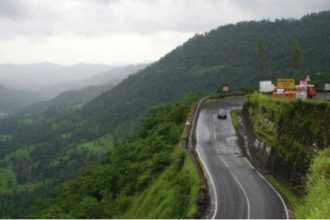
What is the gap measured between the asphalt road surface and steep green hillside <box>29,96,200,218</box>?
1.68 metres

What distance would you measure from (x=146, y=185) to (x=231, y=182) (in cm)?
982

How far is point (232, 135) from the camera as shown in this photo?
4559 cm

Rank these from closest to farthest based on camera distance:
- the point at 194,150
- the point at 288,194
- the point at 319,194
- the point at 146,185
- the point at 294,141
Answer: the point at 319,194 → the point at 288,194 → the point at 294,141 → the point at 146,185 → the point at 194,150

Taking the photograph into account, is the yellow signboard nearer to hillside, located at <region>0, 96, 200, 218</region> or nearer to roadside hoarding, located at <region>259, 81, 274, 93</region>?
roadside hoarding, located at <region>259, 81, 274, 93</region>

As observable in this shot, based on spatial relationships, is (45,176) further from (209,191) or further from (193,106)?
(209,191)

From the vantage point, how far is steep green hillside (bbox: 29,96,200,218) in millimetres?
29580

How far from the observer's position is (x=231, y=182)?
30.8 metres

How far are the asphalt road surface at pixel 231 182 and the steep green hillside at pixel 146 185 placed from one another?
168 cm

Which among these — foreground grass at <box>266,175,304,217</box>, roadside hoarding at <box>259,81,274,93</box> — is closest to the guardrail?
foreground grass at <box>266,175,304,217</box>

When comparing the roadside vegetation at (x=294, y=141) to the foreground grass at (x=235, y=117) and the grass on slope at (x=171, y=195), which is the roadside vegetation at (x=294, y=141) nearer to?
the grass on slope at (x=171, y=195)

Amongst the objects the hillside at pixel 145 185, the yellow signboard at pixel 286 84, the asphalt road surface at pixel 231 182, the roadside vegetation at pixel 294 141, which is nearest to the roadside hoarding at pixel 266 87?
the yellow signboard at pixel 286 84

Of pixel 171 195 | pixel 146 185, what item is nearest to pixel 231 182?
pixel 171 195

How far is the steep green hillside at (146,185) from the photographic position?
29.6m

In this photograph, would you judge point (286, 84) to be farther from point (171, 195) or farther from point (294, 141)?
point (171, 195)
